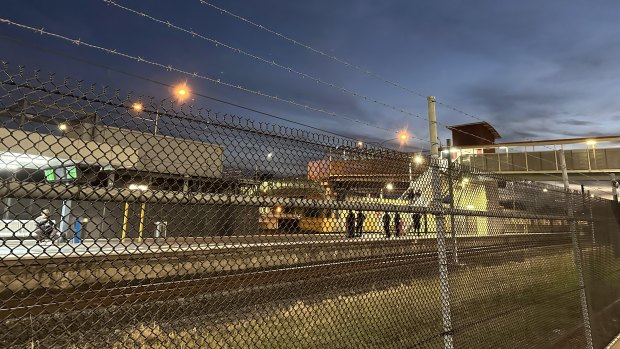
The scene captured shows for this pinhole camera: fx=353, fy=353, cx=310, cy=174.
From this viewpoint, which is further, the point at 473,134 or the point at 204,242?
the point at 473,134

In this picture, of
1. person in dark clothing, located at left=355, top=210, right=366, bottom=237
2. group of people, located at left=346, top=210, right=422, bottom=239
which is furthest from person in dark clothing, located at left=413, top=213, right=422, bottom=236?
person in dark clothing, located at left=355, top=210, right=366, bottom=237

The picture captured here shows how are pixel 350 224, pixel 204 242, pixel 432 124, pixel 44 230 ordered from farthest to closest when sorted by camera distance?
1. pixel 432 124
2. pixel 350 224
3. pixel 204 242
4. pixel 44 230

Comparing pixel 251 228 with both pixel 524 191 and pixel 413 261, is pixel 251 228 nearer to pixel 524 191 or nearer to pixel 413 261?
pixel 413 261

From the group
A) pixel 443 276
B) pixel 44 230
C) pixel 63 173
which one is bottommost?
pixel 443 276

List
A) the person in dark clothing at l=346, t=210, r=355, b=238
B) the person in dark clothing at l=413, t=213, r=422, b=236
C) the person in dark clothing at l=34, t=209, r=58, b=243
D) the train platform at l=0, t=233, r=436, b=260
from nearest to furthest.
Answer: the person in dark clothing at l=34, t=209, r=58, b=243 → the train platform at l=0, t=233, r=436, b=260 → the person in dark clothing at l=346, t=210, r=355, b=238 → the person in dark clothing at l=413, t=213, r=422, b=236

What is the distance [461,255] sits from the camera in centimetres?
432

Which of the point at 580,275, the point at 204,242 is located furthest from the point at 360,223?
the point at 580,275

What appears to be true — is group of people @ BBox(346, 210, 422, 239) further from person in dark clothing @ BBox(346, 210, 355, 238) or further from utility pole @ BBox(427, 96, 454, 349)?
utility pole @ BBox(427, 96, 454, 349)

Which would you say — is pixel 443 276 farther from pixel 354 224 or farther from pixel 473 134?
pixel 473 134

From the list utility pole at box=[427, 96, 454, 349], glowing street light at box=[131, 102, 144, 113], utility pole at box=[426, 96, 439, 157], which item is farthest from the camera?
utility pole at box=[426, 96, 439, 157]

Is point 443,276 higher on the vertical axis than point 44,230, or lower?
lower

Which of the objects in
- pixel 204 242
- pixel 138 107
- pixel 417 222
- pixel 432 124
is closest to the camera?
pixel 138 107

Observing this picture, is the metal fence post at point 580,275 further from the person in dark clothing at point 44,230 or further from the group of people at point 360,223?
the person in dark clothing at point 44,230

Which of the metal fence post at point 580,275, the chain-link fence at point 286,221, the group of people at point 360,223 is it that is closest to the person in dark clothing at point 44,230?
the chain-link fence at point 286,221
